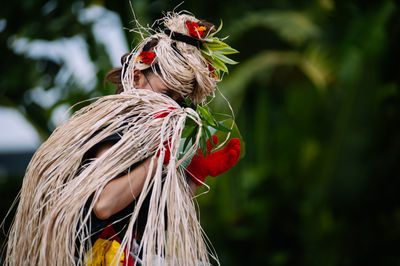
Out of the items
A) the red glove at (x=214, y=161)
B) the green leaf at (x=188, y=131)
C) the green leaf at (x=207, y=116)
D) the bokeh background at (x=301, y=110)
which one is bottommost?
the bokeh background at (x=301, y=110)

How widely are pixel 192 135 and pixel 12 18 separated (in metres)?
3.96

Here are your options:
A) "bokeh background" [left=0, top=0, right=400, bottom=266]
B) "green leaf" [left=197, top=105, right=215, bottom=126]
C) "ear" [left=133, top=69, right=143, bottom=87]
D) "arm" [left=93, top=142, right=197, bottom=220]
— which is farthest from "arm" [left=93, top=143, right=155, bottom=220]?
"bokeh background" [left=0, top=0, right=400, bottom=266]

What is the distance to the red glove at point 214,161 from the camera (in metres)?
1.41

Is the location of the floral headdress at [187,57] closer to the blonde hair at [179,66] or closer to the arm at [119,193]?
the blonde hair at [179,66]

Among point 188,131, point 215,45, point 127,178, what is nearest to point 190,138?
point 188,131

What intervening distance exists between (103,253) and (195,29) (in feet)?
2.42

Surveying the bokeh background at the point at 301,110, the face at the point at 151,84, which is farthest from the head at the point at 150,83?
the bokeh background at the point at 301,110

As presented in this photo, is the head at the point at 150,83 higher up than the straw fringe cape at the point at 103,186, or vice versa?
the head at the point at 150,83

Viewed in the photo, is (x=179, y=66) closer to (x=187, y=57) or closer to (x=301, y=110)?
(x=187, y=57)

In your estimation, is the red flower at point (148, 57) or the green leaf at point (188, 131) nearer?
the green leaf at point (188, 131)

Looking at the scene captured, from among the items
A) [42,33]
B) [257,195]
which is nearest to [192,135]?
[42,33]

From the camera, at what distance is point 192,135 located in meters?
1.36

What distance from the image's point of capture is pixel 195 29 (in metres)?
1.47

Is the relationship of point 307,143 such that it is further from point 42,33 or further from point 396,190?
point 42,33
